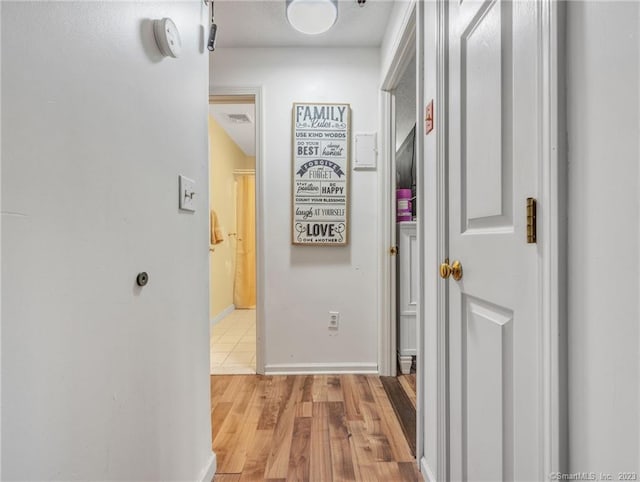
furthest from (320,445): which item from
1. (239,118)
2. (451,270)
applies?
(239,118)

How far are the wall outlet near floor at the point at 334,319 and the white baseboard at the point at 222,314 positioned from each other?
1796 millimetres

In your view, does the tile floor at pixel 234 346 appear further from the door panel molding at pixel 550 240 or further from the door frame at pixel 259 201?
the door panel molding at pixel 550 240

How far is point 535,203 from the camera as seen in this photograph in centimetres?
62

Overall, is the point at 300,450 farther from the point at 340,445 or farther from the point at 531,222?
the point at 531,222

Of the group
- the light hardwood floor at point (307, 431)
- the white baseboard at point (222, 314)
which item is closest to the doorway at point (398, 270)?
the light hardwood floor at point (307, 431)

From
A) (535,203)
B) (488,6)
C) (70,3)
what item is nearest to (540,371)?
(535,203)

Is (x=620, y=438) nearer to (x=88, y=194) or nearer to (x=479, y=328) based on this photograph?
(x=479, y=328)

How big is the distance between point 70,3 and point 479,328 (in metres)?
1.19

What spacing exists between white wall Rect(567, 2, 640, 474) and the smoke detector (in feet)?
10.9

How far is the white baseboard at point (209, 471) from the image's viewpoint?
3.75 ft

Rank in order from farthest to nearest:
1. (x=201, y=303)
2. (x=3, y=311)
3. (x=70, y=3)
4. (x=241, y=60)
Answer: (x=241, y=60)
(x=201, y=303)
(x=70, y=3)
(x=3, y=311)

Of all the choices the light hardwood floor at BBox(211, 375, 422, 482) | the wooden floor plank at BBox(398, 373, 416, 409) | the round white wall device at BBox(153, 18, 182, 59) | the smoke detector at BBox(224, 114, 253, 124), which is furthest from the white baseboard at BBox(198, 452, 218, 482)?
the smoke detector at BBox(224, 114, 253, 124)

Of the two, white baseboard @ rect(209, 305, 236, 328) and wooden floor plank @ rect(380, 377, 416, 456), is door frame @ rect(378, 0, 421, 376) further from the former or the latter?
white baseboard @ rect(209, 305, 236, 328)

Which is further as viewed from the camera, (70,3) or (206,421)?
(206,421)
